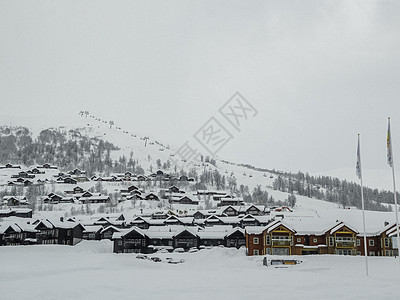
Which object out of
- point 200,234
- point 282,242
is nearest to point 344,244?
point 282,242

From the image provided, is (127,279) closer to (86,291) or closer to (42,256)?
(86,291)

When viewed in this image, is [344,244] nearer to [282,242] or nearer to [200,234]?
[282,242]

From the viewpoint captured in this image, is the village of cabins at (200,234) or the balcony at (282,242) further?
the balcony at (282,242)

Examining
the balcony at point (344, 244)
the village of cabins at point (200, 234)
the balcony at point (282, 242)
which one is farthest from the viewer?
the balcony at point (282, 242)

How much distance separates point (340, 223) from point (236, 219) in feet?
130

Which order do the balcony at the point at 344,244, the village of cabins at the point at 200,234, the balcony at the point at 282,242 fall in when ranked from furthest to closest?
the balcony at the point at 282,242 → the village of cabins at the point at 200,234 → the balcony at the point at 344,244

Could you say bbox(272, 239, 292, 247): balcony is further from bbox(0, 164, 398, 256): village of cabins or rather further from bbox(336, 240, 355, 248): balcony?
bbox(336, 240, 355, 248): balcony

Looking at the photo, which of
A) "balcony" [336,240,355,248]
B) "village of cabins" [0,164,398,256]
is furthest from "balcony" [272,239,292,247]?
"balcony" [336,240,355,248]

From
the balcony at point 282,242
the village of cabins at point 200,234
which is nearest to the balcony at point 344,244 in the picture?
the village of cabins at point 200,234

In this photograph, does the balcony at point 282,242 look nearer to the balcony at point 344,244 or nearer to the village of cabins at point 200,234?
the village of cabins at point 200,234

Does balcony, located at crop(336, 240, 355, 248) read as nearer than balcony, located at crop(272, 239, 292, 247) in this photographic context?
Yes

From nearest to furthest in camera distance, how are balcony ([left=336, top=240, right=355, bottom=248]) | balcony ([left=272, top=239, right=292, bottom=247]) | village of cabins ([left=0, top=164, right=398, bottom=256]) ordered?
1. balcony ([left=336, top=240, right=355, bottom=248])
2. village of cabins ([left=0, top=164, right=398, bottom=256])
3. balcony ([left=272, top=239, right=292, bottom=247])

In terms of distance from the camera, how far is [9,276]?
78.6 ft

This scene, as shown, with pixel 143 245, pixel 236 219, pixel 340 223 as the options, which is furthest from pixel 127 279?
pixel 236 219
